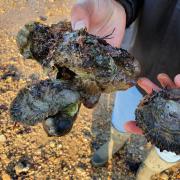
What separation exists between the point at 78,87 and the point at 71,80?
0.05 m

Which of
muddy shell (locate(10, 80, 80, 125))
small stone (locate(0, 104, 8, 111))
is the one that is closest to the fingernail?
muddy shell (locate(10, 80, 80, 125))

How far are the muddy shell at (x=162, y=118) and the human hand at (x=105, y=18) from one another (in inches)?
20.8

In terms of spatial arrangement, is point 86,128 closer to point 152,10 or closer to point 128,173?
point 128,173

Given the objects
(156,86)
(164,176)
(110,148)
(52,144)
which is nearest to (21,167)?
(52,144)

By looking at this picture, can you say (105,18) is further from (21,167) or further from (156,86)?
(21,167)

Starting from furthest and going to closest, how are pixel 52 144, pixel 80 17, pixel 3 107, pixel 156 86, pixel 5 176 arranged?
1. pixel 3 107
2. pixel 52 144
3. pixel 5 176
4. pixel 156 86
5. pixel 80 17

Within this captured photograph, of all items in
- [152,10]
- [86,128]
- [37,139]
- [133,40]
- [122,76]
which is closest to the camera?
[122,76]

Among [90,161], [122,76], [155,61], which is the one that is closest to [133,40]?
[155,61]

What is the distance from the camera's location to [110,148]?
10.2 feet

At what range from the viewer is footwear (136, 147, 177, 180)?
270cm

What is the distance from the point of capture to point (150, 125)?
6.16 ft

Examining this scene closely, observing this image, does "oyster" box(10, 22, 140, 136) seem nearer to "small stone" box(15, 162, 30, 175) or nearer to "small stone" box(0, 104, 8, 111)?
"small stone" box(15, 162, 30, 175)

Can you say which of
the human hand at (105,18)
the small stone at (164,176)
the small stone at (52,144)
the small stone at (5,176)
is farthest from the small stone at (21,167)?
the human hand at (105,18)

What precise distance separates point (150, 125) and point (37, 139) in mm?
1372
